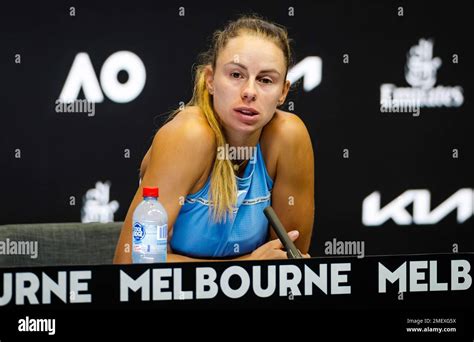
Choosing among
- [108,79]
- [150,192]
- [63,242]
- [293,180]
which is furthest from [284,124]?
[108,79]

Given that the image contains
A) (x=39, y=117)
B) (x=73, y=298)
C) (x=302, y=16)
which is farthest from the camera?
(x=302, y=16)

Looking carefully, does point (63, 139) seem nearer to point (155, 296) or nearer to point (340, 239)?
point (340, 239)

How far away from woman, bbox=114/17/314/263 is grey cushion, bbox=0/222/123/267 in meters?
0.34

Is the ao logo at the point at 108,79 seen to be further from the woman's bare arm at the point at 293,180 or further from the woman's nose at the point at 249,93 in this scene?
the woman's nose at the point at 249,93

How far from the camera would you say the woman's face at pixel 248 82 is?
244 centimetres

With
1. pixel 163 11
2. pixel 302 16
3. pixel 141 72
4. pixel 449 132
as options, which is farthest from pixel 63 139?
pixel 449 132

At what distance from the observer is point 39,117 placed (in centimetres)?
375

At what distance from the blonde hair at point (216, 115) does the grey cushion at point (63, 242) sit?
0.46 m

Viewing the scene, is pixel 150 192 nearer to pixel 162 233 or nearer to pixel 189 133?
pixel 162 233

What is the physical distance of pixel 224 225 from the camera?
2.44m

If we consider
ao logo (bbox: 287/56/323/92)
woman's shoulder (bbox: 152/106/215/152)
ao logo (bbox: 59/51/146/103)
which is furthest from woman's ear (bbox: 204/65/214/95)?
ao logo (bbox: 287/56/323/92)

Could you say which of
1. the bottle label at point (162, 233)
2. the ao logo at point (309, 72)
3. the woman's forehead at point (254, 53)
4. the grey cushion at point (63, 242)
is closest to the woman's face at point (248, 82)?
the woman's forehead at point (254, 53)

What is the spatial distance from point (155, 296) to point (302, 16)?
2459mm

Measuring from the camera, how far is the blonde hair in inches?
95.1
